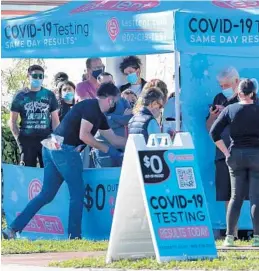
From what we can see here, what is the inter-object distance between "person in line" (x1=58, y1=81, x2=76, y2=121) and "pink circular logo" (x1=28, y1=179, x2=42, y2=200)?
1496 millimetres

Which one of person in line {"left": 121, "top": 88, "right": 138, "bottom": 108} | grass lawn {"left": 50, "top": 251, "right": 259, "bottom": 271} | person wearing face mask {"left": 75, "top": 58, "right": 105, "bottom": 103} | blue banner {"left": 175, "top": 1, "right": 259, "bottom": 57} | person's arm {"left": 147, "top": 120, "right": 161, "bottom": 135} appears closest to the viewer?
grass lawn {"left": 50, "top": 251, "right": 259, "bottom": 271}

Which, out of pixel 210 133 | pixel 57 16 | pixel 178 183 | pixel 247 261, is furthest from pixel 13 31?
pixel 247 261

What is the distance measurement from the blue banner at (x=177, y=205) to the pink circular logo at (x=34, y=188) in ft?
11.5

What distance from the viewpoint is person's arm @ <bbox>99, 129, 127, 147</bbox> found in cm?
1392

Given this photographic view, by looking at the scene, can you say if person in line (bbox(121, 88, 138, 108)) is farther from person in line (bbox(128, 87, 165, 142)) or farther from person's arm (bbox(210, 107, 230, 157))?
person's arm (bbox(210, 107, 230, 157))

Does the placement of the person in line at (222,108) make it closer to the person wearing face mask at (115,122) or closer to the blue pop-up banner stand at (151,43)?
the blue pop-up banner stand at (151,43)

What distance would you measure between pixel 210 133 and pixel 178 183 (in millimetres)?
1541

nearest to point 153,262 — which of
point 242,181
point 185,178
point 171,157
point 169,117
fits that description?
point 185,178

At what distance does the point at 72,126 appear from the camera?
13.9 metres

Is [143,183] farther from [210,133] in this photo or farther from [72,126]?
[72,126]

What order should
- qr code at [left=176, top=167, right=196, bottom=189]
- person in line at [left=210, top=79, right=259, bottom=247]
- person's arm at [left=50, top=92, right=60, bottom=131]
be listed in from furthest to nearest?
person's arm at [left=50, top=92, right=60, bottom=131]
person in line at [left=210, top=79, right=259, bottom=247]
qr code at [left=176, top=167, right=196, bottom=189]

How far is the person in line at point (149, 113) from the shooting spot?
1266 cm

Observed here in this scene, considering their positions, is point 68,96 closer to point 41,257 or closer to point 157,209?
point 41,257

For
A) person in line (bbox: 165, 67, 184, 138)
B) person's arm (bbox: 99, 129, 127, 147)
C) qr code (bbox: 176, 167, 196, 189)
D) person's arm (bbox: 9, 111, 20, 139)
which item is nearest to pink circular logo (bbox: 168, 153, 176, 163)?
qr code (bbox: 176, 167, 196, 189)
